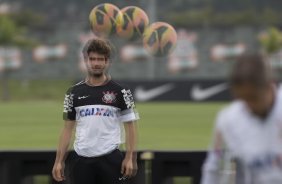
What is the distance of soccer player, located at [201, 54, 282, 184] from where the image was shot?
3824mm

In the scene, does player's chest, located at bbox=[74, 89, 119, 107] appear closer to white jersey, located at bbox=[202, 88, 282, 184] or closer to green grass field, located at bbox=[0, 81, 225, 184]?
green grass field, located at bbox=[0, 81, 225, 184]

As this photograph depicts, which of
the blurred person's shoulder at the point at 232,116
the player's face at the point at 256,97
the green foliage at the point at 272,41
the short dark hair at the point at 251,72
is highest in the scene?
the green foliage at the point at 272,41

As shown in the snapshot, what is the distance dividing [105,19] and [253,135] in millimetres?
4296

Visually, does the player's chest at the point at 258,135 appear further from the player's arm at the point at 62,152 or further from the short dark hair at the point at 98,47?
the player's arm at the point at 62,152

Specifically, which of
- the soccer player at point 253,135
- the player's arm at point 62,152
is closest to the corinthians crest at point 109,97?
the player's arm at point 62,152

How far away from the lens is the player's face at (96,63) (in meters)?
6.57

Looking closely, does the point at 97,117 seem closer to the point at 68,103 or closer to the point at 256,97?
the point at 68,103

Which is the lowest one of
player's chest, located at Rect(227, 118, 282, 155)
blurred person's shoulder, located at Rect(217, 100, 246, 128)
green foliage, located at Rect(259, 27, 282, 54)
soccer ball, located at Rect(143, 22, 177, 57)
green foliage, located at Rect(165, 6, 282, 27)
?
player's chest, located at Rect(227, 118, 282, 155)

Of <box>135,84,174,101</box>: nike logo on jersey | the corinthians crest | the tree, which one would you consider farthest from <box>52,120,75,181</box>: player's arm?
the tree

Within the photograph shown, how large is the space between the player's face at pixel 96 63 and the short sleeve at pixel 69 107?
265 millimetres

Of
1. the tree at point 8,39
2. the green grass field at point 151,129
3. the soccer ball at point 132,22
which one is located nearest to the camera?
the soccer ball at point 132,22

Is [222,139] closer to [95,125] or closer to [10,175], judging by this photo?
[95,125]

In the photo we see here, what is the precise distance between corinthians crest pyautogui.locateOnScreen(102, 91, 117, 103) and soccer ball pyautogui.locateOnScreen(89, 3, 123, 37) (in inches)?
59.8

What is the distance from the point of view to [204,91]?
137 feet
